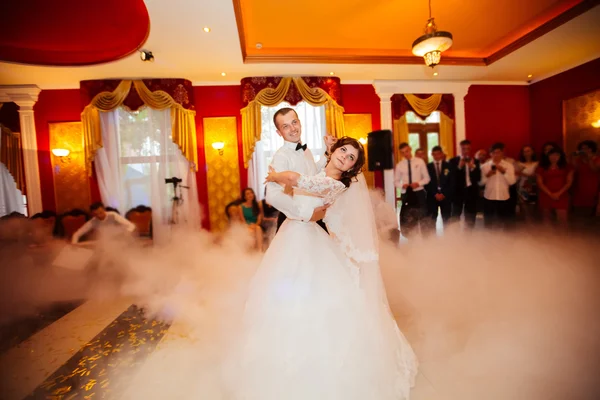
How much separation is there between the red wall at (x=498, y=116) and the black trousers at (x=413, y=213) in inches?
107

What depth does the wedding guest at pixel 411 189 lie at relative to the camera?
5.59 m

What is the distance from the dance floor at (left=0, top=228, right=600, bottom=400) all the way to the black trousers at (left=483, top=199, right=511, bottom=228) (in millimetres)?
2138

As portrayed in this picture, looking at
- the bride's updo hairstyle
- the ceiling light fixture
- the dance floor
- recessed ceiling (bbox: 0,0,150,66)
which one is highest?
the ceiling light fixture

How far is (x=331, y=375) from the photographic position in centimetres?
153

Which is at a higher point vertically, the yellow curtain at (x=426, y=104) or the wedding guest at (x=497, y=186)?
the yellow curtain at (x=426, y=104)

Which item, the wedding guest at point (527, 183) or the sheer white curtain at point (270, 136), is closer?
the wedding guest at point (527, 183)

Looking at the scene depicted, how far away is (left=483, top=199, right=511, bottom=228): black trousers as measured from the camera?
5.48 m

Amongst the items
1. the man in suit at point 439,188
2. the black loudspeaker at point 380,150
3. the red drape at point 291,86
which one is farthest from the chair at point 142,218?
the man in suit at point 439,188

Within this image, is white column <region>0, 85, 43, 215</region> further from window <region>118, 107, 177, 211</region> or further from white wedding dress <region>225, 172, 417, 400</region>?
white wedding dress <region>225, 172, 417, 400</region>

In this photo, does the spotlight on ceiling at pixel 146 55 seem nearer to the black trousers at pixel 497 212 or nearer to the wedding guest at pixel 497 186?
the wedding guest at pixel 497 186

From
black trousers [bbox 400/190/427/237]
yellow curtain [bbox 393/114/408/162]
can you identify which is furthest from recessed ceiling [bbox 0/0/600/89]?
black trousers [bbox 400/190/427/237]

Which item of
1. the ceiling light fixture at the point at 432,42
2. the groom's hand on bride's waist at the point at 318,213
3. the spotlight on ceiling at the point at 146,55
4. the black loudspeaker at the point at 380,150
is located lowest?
the groom's hand on bride's waist at the point at 318,213

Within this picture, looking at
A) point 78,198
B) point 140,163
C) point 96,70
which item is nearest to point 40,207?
point 78,198

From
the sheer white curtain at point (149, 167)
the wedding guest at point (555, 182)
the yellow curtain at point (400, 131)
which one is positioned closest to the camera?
the wedding guest at point (555, 182)
